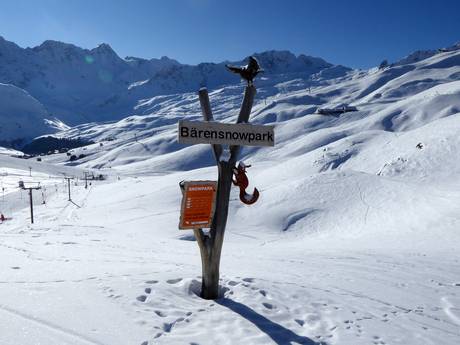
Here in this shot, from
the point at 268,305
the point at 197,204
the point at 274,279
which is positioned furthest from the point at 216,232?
the point at 274,279

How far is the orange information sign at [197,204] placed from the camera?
6102 millimetres

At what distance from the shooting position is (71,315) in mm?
5477

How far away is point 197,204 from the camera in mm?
6219

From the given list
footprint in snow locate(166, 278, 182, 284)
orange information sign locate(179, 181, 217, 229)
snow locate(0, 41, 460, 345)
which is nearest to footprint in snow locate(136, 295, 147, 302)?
snow locate(0, 41, 460, 345)

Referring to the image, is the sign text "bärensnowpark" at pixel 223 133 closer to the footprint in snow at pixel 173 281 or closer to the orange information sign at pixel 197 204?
the orange information sign at pixel 197 204

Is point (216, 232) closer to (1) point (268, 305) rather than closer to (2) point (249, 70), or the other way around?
(1) point (268, 305)

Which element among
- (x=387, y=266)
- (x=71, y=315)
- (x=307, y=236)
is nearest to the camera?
(x=71, y=315)

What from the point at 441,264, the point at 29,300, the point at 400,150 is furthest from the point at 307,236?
the point at 400,150

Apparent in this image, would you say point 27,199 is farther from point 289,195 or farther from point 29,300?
point 29,300

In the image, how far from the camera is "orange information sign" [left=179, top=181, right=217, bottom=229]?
6102mm

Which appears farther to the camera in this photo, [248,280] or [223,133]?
[248,280]

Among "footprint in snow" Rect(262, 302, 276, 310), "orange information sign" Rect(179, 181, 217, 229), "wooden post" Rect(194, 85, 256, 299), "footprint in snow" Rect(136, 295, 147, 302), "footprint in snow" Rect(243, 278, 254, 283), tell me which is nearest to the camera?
"orange information sign" Rect(179, 181, 217, 229)

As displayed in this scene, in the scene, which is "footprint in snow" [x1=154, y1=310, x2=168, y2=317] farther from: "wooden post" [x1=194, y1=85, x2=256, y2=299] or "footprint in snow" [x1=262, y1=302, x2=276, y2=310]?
"footprint in snow" [x1=262, y1=302, x2=276, y2=310]

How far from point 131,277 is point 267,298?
237 centimetres
